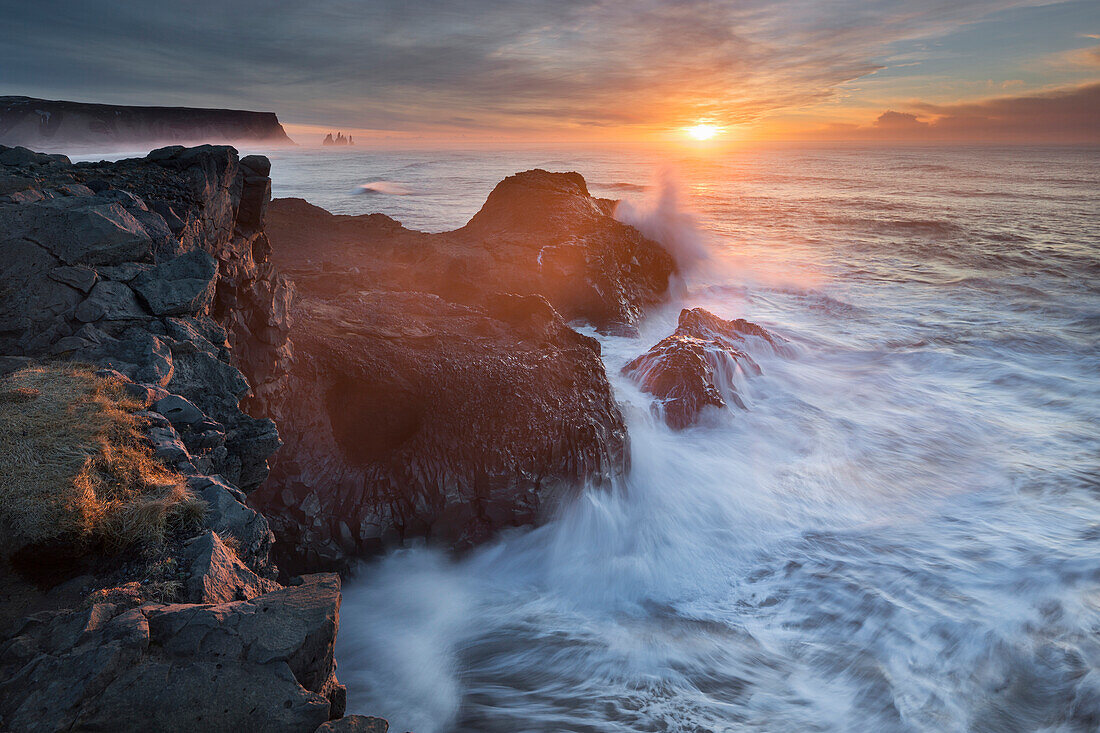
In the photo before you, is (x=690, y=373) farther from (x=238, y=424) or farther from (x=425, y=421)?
(x=238, y=424)

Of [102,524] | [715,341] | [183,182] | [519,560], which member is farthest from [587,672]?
[715,341]

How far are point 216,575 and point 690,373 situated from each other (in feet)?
34.5

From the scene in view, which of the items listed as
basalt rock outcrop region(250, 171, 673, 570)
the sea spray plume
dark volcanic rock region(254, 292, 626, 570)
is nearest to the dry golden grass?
basalt rock outcrop region(250, 171, 673, 570)

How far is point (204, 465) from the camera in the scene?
4.95 meters

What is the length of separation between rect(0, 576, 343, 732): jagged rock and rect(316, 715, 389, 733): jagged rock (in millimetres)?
93

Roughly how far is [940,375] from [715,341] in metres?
7.75

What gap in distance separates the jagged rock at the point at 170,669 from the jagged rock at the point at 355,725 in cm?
9

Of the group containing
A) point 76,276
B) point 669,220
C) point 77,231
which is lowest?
point 76,276

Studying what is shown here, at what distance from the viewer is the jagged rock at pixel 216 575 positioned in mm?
3643

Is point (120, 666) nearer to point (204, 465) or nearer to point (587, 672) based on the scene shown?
point (204, 465)

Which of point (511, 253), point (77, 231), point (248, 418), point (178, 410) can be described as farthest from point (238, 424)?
point (511, 253)

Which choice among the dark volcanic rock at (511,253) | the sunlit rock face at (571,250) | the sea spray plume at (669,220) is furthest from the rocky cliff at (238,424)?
the sea spray plume at (669,220)

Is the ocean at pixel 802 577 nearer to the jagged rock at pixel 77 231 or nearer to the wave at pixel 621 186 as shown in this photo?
the jagged rock at pixel 77 231

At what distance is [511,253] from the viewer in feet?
56.8
